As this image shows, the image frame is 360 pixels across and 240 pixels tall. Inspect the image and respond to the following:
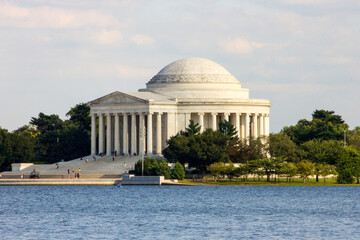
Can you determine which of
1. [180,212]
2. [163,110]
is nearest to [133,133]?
[163,110]

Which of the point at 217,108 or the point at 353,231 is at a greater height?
the point at 217,108

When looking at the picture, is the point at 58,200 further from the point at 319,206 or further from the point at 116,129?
the point at 116,129

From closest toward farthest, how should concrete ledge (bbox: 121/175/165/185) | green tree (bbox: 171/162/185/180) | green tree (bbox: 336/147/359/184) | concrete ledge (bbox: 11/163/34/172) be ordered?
green tree (bbox: 336/147/359/184) → concrete ledge (bbox: 121/175/165/185) → green tree (bbox: 171/162/185/180) → concrete ledge (bbox: 11/163/34/172)

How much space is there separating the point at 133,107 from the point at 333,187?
44732 millimetres

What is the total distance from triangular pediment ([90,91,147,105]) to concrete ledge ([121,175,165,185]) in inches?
1072

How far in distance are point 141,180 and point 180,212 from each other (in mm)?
46559

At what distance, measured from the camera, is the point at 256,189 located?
6186 inches

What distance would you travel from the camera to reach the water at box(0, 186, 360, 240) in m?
96.5

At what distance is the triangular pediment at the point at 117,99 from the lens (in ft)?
627

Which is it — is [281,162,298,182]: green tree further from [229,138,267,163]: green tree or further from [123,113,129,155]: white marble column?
[123,113,129,155]: white marble column

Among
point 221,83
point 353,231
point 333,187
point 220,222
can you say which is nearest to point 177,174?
point 333,187

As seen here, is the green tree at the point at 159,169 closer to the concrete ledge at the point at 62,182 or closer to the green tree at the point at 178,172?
the green tree at the point at 178,172

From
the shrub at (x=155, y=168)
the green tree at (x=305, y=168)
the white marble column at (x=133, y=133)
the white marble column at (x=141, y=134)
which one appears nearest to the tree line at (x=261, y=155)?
the green tree at (x=305, y=168)

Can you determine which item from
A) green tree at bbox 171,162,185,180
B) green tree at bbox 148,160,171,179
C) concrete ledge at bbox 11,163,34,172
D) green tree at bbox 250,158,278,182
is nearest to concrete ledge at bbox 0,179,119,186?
green tree at bbox 148,160,171,179
